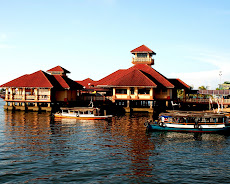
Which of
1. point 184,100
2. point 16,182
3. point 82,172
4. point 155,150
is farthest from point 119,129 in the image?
point 184,100

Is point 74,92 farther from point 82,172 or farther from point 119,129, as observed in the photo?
point 82,172

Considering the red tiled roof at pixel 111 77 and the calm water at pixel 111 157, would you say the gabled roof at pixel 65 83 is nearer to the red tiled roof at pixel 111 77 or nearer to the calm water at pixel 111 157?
the red tiled roof at pixel 111 77

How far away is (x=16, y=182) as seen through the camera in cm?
1844

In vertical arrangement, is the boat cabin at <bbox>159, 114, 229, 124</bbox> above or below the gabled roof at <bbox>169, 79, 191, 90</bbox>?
below

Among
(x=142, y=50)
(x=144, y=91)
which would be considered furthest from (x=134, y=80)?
(x=142, y=50)

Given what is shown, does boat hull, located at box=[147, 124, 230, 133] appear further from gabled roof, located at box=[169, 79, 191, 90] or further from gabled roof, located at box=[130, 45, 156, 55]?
gabled roof, located at box=[130, 45, 156, 55]

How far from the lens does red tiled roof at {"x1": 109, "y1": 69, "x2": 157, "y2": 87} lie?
6209cm

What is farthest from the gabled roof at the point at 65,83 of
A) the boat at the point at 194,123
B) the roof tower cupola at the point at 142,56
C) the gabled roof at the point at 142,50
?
the boat at the point at 194,123

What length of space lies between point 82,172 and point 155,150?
922 cm

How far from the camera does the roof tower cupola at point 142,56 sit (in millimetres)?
76188

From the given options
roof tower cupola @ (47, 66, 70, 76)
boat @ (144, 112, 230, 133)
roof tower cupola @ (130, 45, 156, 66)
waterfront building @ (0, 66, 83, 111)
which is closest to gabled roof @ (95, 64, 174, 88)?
roof tower cupola @ (130, 45, 156, 66)

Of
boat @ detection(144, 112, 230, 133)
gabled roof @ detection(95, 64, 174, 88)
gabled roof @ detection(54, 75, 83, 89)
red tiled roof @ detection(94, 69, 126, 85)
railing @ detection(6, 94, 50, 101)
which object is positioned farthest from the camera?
red tiled roof @ detection(94, 69, 126, 85)

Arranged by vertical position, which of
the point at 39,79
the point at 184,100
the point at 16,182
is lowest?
the point at 16,182

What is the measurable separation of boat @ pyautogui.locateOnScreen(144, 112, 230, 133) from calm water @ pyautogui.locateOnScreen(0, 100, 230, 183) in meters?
1.33
